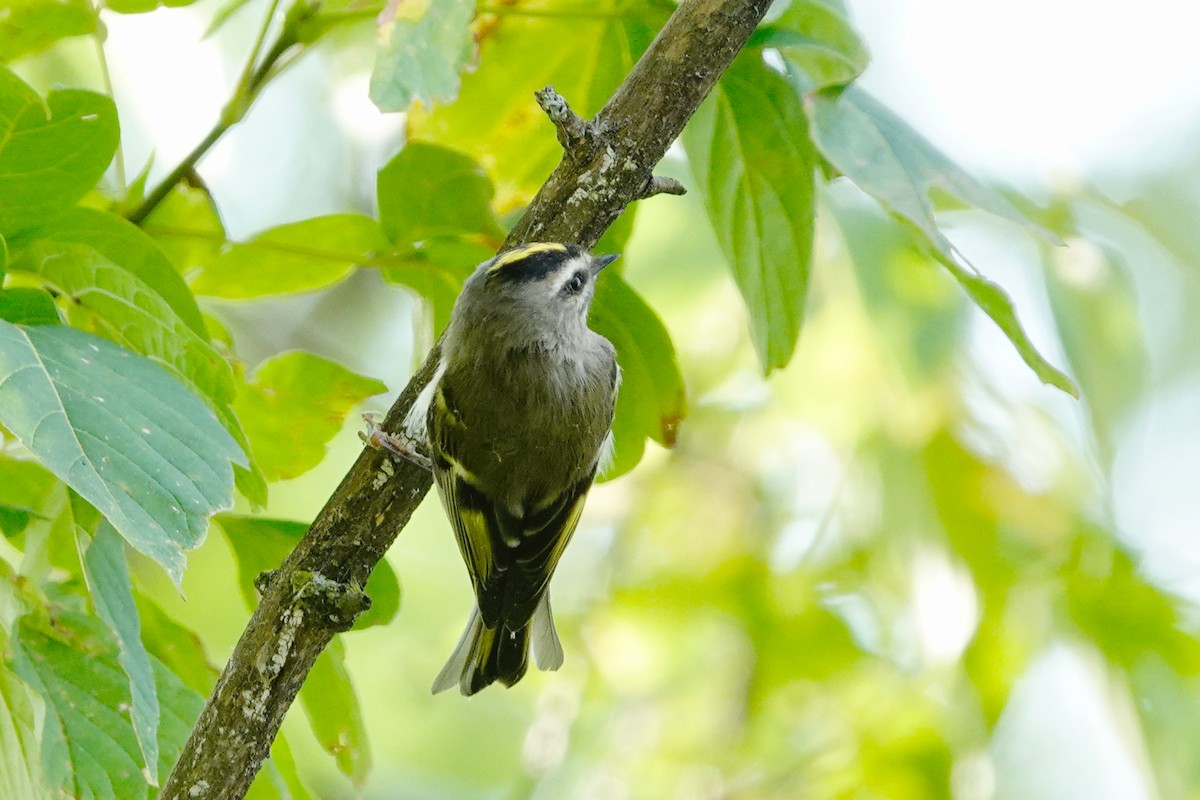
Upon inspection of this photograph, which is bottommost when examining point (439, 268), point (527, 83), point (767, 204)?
point (767, 204)

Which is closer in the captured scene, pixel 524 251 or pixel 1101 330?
pixel 524 251

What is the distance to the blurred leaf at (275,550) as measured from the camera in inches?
45.1

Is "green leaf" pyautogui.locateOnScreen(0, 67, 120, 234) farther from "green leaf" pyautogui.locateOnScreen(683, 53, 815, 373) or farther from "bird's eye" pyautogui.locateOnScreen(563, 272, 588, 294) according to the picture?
→ "bird's eye" pyautogui.locateOnScreen(563, 272, 588, 294)

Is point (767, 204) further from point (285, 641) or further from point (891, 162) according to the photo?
point (285, 641)

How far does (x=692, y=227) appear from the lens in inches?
87.6

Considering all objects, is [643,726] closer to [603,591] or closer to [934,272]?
[603,591]

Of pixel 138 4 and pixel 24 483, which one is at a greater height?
pixel 138 4

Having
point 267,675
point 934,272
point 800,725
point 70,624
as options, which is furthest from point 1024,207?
point 70,624

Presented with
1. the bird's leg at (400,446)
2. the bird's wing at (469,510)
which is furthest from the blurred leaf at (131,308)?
the bird's wing at (469,510)

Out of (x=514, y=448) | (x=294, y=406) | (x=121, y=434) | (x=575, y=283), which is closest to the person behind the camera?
(x=121, y=434)

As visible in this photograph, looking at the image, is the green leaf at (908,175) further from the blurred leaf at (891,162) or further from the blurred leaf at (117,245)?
the blurred leaf at (117,245)

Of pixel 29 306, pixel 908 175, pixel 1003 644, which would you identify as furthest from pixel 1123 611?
pixel 29 306

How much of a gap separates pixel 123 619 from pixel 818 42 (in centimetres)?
73

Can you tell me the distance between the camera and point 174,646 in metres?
1.14
